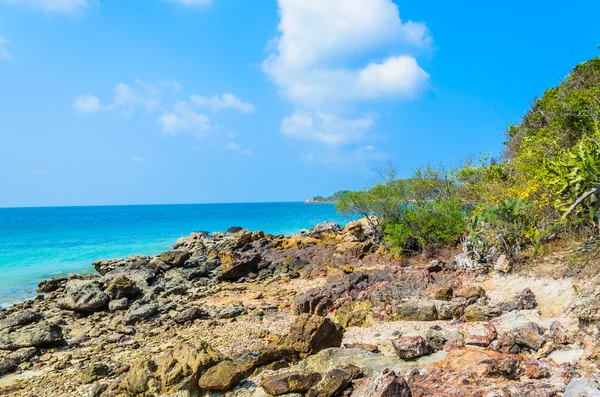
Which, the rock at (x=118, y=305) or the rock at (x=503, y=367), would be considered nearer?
the rock at (x=503, y=367)

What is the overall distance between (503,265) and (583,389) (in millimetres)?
8658

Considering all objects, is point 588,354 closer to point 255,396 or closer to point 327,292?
point 255,396

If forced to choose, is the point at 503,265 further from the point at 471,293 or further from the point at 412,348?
the point at 412,348

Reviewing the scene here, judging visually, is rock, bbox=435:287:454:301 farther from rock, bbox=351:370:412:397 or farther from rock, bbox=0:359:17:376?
rock, bbox=0:359:17:376

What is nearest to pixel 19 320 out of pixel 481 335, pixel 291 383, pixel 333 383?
pixel 291 383

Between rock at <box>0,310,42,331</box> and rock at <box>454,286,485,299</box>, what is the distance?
1502cm

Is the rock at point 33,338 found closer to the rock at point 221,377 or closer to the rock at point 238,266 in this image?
the rock at point 221,377

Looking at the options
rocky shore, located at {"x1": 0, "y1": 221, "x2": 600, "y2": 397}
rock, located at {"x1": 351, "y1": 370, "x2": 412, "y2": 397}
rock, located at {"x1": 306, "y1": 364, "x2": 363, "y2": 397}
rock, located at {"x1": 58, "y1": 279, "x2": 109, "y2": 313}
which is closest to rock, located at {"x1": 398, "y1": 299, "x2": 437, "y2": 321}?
rocky shore, located at {"x1": 0, "y1": 221, "x2": 600, "y2": 397}

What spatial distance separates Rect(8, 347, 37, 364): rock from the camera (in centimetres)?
1051

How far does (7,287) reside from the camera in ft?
75.6

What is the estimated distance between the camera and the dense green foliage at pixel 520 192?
1030cm

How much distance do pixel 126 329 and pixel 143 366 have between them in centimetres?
622

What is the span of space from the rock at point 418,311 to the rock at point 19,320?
13227 mm

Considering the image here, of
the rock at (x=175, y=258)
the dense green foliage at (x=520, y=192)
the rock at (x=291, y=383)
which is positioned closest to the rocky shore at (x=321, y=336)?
the rock at (x=291, y=383)
